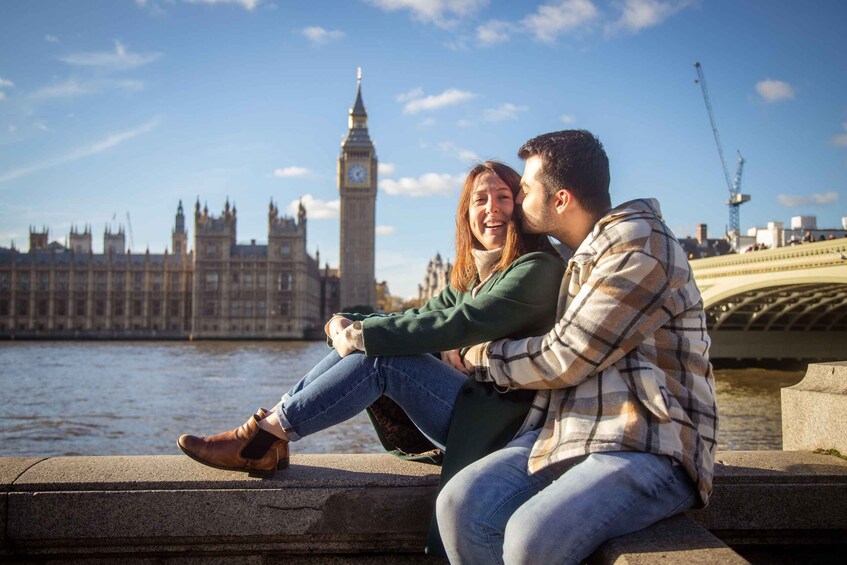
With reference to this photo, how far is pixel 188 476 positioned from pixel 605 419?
4.72 feet

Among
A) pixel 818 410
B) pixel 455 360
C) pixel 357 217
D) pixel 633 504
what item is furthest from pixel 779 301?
pixel 357 217

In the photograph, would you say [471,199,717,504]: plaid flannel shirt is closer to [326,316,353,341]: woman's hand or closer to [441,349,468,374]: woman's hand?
[441,349,468,374]: woman's hand

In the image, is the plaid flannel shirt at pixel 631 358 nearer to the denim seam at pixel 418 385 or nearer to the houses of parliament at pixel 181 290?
the denim seam at pixel 418 385

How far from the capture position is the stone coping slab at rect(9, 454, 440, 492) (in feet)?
8.37

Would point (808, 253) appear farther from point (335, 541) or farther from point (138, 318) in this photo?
Result: point (138, 318)

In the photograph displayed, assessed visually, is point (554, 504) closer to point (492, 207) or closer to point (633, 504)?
point (633, 504)

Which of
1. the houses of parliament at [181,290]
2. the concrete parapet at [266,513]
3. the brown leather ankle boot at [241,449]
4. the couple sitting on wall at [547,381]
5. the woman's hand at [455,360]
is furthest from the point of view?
the houses of parliament at [181,290]

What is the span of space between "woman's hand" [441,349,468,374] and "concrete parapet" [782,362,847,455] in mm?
1407

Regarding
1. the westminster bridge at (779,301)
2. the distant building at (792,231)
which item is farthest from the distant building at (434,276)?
the westminster bridge at (779,301)

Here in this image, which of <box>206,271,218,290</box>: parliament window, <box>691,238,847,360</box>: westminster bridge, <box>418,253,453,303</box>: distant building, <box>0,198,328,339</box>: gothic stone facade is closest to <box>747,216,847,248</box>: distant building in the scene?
<box>691,238,847,360</box>: westminster bridge

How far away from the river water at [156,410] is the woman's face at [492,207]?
24.2ft

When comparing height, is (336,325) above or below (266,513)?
above

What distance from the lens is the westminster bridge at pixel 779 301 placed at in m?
22.0

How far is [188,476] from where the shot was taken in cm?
262
